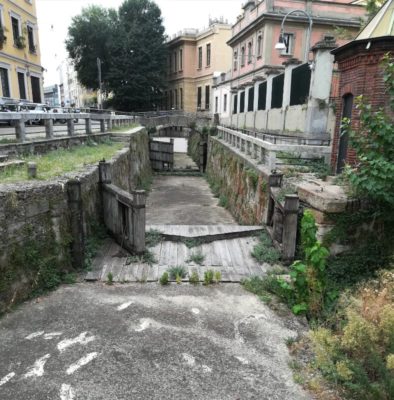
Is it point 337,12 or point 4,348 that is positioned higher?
point 337,12

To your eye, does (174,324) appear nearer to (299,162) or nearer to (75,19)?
(299,162)

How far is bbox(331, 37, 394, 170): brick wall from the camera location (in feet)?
25.3

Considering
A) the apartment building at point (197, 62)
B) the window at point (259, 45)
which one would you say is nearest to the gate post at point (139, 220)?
the window at point (259, 45)

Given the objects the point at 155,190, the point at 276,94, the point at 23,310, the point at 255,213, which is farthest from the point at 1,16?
the point at 23,310

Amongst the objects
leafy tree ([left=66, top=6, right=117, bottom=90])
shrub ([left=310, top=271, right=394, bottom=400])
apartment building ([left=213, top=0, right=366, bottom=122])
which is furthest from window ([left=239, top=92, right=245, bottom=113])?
leafy tree ([left=66, top=6, right=117, bottom=90])

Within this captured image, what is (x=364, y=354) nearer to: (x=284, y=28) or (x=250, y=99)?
(x=250, y=99)

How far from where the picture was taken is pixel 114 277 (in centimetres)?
585

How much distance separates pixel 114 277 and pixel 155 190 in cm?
1528

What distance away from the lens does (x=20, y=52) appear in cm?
2584

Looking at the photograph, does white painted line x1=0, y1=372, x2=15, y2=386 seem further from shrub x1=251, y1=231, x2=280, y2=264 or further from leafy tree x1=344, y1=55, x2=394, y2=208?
leafy tree x1=344, y1=55, x2=394, y2=208

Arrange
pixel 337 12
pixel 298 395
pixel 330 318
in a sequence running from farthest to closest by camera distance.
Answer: pixel 337 12, pixel 330 318, pixel 298 395

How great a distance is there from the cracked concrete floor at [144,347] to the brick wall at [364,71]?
5.17 metres

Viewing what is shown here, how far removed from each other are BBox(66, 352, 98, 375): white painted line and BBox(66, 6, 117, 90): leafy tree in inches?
1716

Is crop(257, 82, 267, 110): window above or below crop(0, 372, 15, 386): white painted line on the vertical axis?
above
